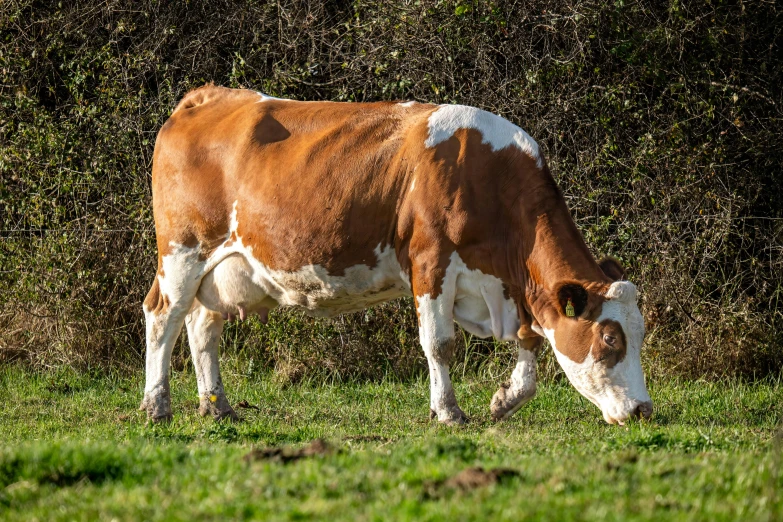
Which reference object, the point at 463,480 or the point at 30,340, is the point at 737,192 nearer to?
the point at 463,480

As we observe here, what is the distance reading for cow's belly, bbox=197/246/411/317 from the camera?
7.20 meters

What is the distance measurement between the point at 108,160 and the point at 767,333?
263 inches

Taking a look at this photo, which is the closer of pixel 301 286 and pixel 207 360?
pixel 301 286

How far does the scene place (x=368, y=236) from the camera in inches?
279

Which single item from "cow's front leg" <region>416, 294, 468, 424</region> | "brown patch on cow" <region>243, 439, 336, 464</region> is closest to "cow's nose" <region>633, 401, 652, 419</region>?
A: "cow's front leg" <region>416, 294, 468, 424</region>

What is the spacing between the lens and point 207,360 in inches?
313

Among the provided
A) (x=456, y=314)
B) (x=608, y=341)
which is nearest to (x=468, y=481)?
(x=608, y=341)

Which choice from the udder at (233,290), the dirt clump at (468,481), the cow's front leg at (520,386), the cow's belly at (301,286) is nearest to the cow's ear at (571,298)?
the cow's front leg at (520,386)

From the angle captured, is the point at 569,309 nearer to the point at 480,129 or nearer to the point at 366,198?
the point at 480,129

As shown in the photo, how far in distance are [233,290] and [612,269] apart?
2.83 m

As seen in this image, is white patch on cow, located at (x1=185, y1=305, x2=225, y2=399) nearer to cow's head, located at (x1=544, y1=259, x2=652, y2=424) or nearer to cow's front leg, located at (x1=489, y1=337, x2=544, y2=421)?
cow's front leg, located at (x1=489, y1=337, x2=544, y2=421)

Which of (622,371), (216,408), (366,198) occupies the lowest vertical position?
(216,408)

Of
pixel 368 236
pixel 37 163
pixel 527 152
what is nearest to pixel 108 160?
pixel 37 163

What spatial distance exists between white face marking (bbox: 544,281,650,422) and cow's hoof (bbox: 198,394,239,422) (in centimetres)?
280
